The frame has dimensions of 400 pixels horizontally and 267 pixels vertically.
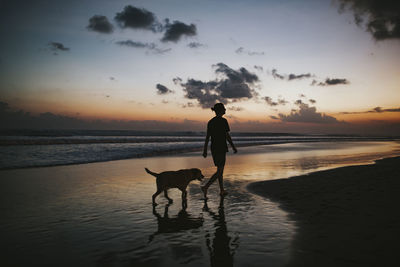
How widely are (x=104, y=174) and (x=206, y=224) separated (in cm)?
780

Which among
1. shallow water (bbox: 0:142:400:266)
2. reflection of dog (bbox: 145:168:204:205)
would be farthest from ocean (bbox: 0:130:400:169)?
reflection of dog (bbox: 145:168:204:205)

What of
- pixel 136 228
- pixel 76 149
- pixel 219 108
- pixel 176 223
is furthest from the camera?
pixel 76 149

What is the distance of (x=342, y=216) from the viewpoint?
5402 millimetres

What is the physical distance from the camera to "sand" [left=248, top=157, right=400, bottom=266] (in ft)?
12.1

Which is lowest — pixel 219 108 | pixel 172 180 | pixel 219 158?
pixel 172 180

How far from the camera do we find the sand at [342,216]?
3.69 meters

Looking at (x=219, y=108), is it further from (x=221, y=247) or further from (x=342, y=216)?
(x=221, y=247)

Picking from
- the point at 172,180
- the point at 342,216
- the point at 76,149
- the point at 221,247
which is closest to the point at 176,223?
the point at 221,247

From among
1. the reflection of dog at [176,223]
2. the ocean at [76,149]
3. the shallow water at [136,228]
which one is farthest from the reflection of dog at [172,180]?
the ocean at [76,149]

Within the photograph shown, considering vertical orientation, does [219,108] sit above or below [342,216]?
above

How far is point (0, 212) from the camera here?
20.2 feet

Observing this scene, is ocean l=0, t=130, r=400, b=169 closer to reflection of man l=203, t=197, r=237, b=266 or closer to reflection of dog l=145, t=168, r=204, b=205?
reflection of dog l=145, t=168, r=204, b=205

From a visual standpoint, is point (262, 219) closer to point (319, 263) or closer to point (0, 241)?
point (319, 263)

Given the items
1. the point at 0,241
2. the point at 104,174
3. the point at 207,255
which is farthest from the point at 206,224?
the point at 104,174
